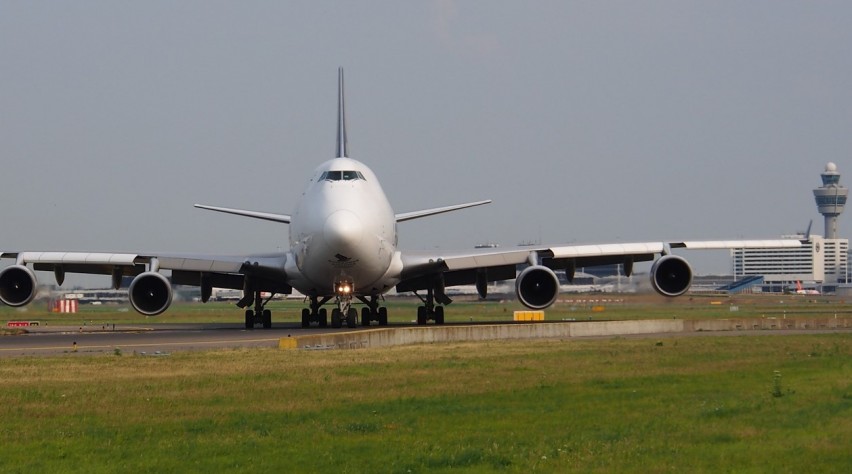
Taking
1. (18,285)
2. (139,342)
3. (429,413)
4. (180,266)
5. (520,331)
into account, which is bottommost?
(429,413)

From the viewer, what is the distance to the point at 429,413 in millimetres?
14953

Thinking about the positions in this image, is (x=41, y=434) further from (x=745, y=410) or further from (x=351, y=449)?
(x=745, y=410)

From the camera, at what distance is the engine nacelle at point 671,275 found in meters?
39.1

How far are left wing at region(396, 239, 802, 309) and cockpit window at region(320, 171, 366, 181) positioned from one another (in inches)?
146

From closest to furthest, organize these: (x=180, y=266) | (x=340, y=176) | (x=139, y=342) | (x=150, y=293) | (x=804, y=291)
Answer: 1. (x=139, y=342)
2. (x=150, y=293)
3. (x=340, y=176)
4. (x=180, y=266)
5. (x=804, y=291)

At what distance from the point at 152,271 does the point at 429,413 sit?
24.5 meters

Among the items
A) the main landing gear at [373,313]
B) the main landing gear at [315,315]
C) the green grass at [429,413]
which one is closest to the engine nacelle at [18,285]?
the main landing gear at [315,315]

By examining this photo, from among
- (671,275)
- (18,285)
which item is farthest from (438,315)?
(18,285)

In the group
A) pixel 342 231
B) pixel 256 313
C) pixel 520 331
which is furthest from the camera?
pixel 256 313

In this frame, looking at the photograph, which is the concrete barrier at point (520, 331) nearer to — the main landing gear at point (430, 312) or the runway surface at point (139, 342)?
the runway surface at point (139, 342)

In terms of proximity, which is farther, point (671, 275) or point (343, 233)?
point (671, 275)

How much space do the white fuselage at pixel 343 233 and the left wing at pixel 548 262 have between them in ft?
5.07

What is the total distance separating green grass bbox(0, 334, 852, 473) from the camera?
11.5 metres

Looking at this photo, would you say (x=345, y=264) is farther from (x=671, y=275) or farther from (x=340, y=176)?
(x=671, y=275)
